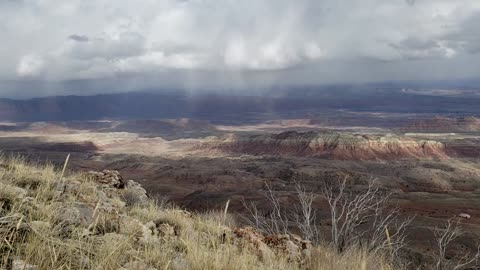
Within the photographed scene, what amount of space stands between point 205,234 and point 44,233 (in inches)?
115

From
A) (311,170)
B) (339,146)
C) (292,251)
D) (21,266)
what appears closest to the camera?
(21,266)

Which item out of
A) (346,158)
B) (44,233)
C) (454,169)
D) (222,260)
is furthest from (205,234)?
(346,158)

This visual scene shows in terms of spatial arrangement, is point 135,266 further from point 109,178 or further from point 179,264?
point 109,178

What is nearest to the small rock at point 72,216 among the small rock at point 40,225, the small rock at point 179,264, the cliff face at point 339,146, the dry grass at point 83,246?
the dry grass at point 83,246

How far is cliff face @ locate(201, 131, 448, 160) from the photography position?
134000 mm

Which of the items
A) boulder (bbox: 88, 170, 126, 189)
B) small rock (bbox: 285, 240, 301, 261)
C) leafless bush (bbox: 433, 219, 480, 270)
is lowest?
leafless bush (bbox: 433, 219, 480, 270)

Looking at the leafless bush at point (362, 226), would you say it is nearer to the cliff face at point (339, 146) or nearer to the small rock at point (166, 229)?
the small rock at point (166, 229)

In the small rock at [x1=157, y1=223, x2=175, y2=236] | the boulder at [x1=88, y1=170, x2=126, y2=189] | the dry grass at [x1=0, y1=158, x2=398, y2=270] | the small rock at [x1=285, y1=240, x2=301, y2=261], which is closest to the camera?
the dry grass at [x1=0, y1=158, x2=398, y2=270]

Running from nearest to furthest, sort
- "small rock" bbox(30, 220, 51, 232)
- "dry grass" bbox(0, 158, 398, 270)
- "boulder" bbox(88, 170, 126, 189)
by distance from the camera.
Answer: "dry grass" bbox(0, 158, 398, 270)
"small rock" bbox(30, 220, 51, 232)
"boulder" bbox(88, 170, 126, 189)

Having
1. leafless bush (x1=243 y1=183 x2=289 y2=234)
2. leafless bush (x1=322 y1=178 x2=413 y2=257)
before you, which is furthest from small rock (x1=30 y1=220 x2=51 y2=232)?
leafless bush (x1=243 y1=183 x2=289 y2=234)

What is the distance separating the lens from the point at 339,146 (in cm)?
13812

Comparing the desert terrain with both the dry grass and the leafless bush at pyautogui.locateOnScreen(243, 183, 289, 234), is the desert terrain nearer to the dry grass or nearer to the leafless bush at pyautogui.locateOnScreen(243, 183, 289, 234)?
the leafless bush at pyautogui.locateOnScreen(243, 183, 289, 234)

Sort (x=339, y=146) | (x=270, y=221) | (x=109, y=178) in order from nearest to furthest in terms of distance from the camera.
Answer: (x=109, y=178), (x=270, y=221), (x=339, y=146)

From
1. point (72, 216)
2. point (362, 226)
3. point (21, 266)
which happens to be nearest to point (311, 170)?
point (362, 226)
